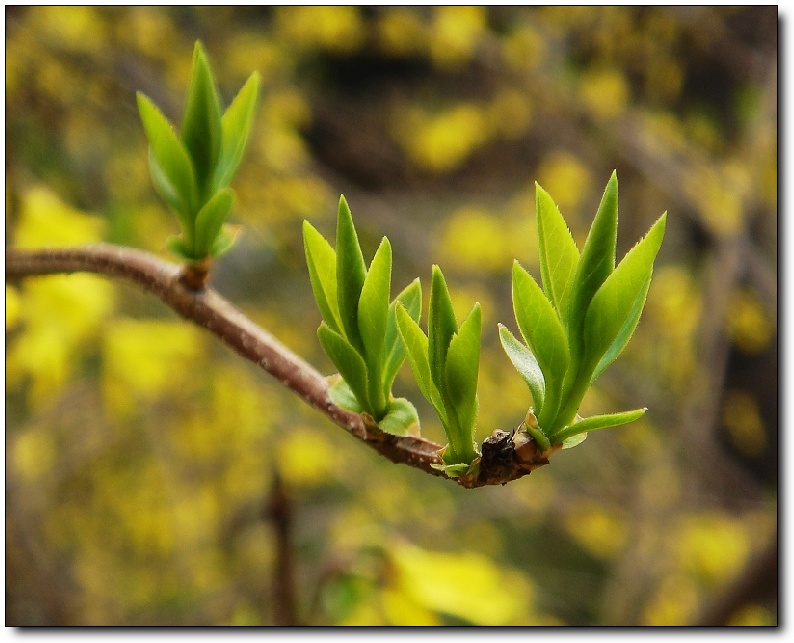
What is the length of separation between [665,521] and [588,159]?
40.5 inches

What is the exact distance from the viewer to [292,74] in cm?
255

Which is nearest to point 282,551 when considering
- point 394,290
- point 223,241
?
point 223,241

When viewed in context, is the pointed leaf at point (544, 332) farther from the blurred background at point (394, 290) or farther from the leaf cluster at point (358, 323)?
the blurred background at point (394, 290)

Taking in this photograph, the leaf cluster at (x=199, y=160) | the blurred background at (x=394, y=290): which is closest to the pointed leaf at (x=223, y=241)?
the leaf cluster at (x=199, y=160)

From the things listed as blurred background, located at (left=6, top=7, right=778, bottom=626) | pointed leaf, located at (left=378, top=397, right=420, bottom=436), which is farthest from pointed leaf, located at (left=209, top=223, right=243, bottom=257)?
blurred background, located at (left=6, top=7, right=778, bottom=626)

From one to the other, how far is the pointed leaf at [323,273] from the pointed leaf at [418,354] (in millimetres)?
34

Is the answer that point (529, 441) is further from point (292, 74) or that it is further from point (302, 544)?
point (292, 74)

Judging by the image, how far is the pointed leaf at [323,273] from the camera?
249 millimetres

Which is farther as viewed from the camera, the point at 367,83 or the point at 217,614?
the point at 367,83

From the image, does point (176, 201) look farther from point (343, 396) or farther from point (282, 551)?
point (282, 551)

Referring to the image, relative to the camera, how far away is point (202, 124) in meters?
0.29

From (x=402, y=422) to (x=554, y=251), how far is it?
3.1 inches

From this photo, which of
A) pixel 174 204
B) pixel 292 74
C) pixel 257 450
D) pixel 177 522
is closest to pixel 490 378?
pixel 257 450

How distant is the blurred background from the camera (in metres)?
1.07
